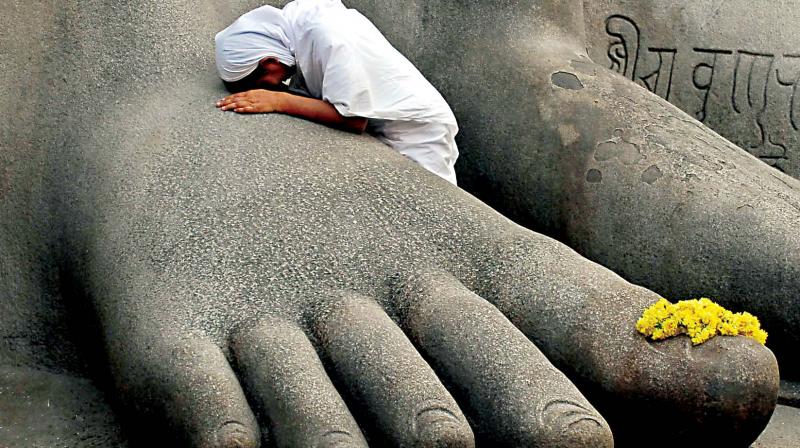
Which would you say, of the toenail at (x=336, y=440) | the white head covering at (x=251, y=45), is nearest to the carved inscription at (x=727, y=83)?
the white head covering at (x=251, y=45)

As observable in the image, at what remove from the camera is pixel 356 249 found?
1.80 metres

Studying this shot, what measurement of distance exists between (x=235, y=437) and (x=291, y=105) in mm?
769

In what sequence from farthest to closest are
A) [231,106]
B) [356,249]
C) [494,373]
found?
1. [231,106]
2. [356,249]
3. [494,373]

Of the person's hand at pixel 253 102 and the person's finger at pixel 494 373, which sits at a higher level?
the person's hand at pixel 253 102

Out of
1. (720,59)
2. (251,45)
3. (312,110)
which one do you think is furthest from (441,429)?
(720,59)

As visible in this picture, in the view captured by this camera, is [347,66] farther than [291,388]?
Yes

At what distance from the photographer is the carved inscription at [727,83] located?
9.57ft

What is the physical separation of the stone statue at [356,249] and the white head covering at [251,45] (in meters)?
0.06

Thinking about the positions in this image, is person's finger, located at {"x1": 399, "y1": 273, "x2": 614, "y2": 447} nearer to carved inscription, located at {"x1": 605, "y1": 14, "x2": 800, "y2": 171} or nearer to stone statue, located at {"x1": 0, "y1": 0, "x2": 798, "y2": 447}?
stone statue, located at {"x1": 0, "y1": 0, "x2": 798, "y2": 447}

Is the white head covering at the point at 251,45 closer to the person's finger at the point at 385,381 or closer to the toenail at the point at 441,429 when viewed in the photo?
the person's finger at the point at 385,381

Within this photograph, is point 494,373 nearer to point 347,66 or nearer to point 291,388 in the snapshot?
point 291,388

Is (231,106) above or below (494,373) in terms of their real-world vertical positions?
above

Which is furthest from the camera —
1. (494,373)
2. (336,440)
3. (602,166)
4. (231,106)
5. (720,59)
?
(720,59)

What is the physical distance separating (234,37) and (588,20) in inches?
41.2
